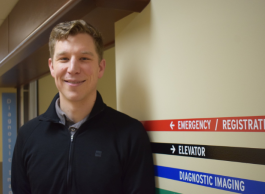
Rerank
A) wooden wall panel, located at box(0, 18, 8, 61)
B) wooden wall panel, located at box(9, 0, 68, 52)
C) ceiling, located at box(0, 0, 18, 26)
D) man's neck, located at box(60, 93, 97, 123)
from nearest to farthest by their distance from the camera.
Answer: man's neck, located at box(60, 93, 97, 123), wooden wall panel, located at box(9, 0, 68, 52), ceiling, located at box(0, 0, 18, 26), wooden wall panel, located at box(0, 18, 8, 61)

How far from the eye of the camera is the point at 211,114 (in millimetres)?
957

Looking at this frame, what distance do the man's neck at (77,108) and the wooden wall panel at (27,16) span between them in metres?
0.62

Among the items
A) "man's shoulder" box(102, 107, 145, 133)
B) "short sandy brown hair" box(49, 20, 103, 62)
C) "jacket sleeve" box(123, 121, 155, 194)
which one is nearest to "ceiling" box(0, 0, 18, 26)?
"short sandy brown hair" box(49, 20, 103, 62)

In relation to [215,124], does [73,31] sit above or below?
above

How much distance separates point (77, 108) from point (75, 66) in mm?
212

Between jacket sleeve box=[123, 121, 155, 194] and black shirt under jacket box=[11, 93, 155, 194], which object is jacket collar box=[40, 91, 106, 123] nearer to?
black shirt under jacket box=[11, 93, 155, 194]

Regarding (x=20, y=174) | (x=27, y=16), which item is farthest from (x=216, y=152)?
(x=27, y=16)

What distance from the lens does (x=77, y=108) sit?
1323 mm

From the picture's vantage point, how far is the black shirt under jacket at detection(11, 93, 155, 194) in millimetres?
1196

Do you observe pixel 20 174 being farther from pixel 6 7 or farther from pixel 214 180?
pixel 6 7

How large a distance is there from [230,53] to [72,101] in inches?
29.7

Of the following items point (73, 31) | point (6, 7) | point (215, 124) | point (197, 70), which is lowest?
point (215, 124)

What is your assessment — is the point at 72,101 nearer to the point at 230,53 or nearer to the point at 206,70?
the point at 206,70

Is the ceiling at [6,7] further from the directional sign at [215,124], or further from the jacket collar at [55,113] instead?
the directional sign at [215,124]
